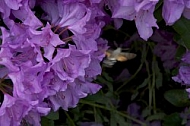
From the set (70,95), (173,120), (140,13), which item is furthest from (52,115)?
(173,120)

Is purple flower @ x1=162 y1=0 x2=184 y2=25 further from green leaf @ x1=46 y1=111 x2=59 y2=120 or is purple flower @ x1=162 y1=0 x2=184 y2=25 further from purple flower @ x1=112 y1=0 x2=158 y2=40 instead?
green leaf @ x1=46 y1=111 x2=59 y2=120

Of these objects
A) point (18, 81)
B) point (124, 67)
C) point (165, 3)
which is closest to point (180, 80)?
point (165, 3)

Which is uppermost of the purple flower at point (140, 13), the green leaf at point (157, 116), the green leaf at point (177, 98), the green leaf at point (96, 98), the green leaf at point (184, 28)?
the purple flower at point (140, 13)

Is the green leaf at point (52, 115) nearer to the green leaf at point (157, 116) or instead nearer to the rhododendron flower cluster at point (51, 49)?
the rhododendron flower cluster at point (51, 49)

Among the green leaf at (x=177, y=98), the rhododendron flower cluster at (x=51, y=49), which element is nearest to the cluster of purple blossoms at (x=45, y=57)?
the rhododendron flower cluster at (x=51, y=49)

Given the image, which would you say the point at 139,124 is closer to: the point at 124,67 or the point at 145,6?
the point at 124,67

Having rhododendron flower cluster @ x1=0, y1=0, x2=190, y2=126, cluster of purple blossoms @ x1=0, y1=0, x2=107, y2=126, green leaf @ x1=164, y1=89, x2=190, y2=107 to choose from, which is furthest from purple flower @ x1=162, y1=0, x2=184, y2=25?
green leaf @ x1=164, y1=89, x2=190, y2=107

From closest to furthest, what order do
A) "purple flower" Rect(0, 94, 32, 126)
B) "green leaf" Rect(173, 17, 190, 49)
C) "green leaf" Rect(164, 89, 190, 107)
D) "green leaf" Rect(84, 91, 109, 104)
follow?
"purple flower" Rect(0, 94, 32, 126) → "green leaf" Rect(173, 17, 190, 49) → "green leaf" Rect(84, 91, 109, 104) → "green leaf" Rect(164, 89, 190, 107)

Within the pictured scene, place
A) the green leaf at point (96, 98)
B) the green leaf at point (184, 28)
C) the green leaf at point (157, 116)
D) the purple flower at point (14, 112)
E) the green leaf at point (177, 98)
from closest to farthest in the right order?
the purple flower at point (14, 112) → the green leaf at point (184, 28) → the green leaf at point (96, 98) → the green leaf at point (177, 98) → the green leaf at point (157, 116)
